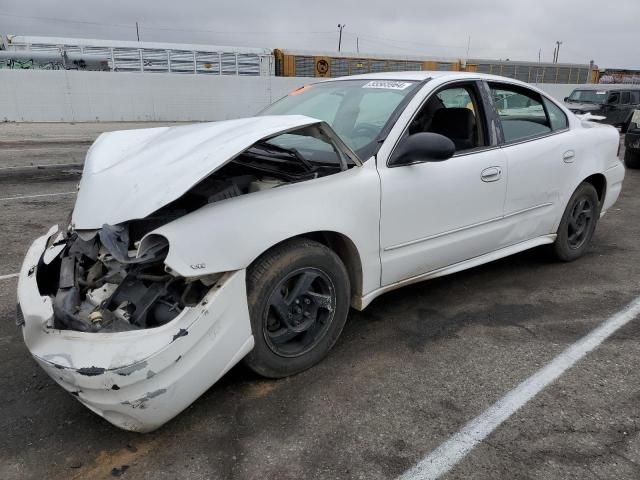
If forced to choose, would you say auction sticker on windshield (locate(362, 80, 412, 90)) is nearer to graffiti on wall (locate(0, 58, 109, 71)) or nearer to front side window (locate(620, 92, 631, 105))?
front side window (locate(620, 92, 631, 105))

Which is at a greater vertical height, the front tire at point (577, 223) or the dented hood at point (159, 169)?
the dented hood at point (159, 169)

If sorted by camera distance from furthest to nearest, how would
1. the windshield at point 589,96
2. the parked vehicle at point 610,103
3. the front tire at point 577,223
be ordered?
the windshield at point 589,96
the parked vehicle at point 610,103
the front tire at point 577,223

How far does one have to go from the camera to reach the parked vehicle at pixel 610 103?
18.2 metres

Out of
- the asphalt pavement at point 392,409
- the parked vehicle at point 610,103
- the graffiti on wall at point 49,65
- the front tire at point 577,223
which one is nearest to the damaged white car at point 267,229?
the asphalt pavement at point 392,409

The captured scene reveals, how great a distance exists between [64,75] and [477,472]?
69.1ft

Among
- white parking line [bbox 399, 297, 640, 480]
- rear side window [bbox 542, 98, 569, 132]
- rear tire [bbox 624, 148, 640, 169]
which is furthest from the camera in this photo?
rear tire [bbox 624, 148, 640, 169]

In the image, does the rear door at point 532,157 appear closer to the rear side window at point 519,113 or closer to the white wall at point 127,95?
the rear side window at point 519,113

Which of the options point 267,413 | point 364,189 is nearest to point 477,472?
point 267,413

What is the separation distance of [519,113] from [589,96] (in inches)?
663

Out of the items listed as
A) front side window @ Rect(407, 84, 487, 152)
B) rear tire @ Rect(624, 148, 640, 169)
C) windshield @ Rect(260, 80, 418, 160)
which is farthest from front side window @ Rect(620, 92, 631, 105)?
windshield @ Rect(260, 80, 418, 160)

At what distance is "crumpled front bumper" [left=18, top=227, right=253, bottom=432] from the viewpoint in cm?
217

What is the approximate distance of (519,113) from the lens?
14.2 feet

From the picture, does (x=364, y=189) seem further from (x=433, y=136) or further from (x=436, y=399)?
(x=436, y=399)

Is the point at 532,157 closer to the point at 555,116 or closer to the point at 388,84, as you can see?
the point at 555,116
